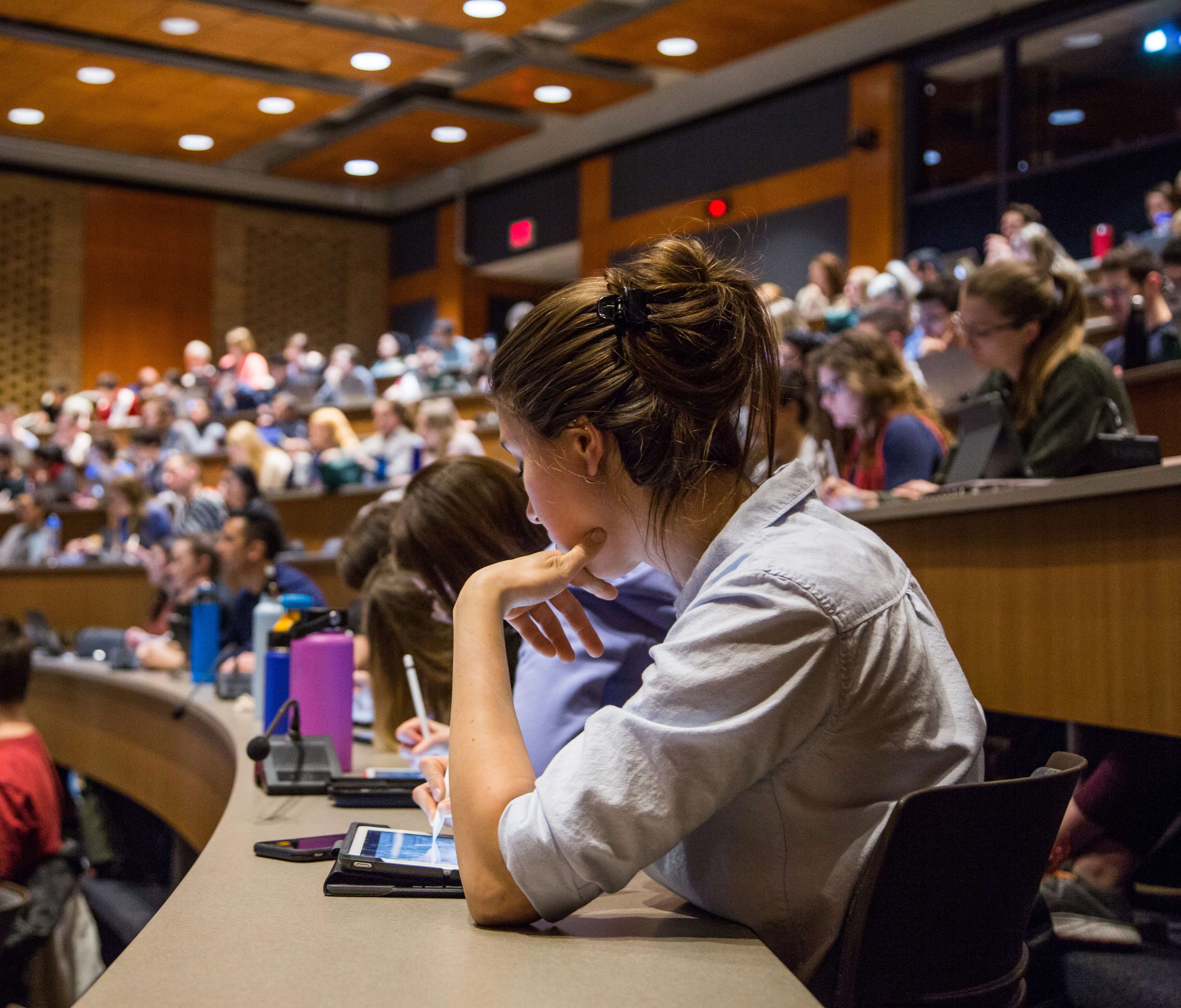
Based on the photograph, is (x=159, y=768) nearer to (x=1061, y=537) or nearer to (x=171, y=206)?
(x=1061, y=537)

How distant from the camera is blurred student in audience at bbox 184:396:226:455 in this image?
29.2 ft

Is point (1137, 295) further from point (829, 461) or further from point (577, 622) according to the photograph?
point (577, 622)

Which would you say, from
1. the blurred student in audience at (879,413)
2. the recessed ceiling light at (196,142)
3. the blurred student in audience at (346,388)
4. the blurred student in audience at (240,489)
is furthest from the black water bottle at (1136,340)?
the recessed ceiling light at (196,142)

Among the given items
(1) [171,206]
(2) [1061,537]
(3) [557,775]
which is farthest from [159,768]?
(1) [171,206]

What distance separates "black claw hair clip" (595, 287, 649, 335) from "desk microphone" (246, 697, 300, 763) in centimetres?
86

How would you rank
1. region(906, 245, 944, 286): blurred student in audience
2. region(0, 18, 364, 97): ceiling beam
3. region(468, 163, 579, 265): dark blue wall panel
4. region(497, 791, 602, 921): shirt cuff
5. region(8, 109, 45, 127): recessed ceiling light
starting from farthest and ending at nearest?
1. region(468, 163, 579, 265): dark blue wall panel
2. region(8, 109, 45, 127): recessed ceiling light
3. region(0, 18, 364, 97): ceiling beam
4. region(906, 245, 944, 286): blurred student in audience
5. region(497, 791, 602, 921): shirt cuff

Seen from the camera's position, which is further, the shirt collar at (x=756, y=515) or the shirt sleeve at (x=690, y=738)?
the shirt collar at (x=756, y=515)

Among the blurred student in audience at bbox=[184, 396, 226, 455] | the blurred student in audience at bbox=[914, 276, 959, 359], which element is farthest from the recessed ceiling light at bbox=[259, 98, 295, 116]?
the blurred student in audience at bbox=[914, 276, 959, 359]

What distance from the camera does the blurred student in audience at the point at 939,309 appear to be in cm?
512

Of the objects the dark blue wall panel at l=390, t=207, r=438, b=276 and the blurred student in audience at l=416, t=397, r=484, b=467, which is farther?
A: the dark blue wall panel at l=390, t=207, r=438, b=276

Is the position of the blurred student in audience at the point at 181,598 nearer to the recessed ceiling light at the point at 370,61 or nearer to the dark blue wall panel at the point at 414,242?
the recessed ceiling light at the point at 370,61

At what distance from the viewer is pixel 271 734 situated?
1.95m

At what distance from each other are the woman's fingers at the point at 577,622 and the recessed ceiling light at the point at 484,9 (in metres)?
6.89

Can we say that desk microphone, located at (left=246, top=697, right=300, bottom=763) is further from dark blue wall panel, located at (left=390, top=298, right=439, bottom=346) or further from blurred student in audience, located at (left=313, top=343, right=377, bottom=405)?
dark blue wall panel, located at (left=390, top=298, right=439, bottom=346)
